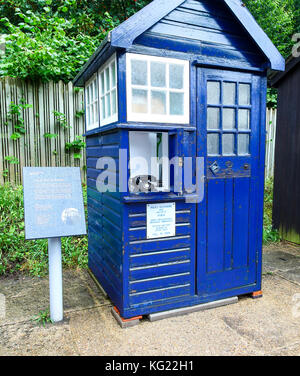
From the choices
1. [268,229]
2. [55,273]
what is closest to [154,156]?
[55,273]

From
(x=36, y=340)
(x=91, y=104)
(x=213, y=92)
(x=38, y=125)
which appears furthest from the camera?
(x=38, y=125)

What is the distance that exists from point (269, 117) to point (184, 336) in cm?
688

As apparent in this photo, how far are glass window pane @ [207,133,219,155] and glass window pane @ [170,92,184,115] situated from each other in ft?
1.34

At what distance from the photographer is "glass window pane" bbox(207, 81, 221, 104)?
9.96 feet

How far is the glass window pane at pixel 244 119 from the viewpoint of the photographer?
3.22 m

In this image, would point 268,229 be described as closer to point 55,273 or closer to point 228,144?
point 228,144

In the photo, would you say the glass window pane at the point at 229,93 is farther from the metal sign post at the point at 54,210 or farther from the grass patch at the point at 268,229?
the grass patch at the point at 268,229

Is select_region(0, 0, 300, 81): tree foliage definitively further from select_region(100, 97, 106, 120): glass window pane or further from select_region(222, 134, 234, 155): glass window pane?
select_region(222, 134, 234, 155): glass window pane

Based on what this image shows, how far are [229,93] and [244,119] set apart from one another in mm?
335

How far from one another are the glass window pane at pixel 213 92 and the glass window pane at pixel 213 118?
8cm

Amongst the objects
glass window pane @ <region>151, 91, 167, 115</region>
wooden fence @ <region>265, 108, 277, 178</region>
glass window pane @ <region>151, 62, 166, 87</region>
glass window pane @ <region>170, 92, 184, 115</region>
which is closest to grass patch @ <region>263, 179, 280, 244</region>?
wooden fence @ <region>265, 108, 277, 178</region>

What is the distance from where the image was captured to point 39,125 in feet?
18.7

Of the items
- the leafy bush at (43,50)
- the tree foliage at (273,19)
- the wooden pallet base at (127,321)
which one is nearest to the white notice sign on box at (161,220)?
the wooden pallet base at (127,321)

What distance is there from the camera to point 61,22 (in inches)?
248
